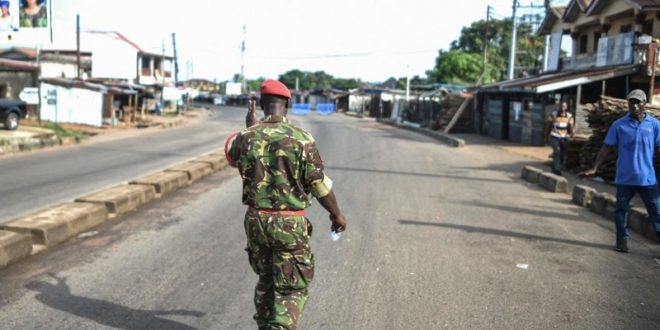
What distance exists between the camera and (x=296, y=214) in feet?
11.4

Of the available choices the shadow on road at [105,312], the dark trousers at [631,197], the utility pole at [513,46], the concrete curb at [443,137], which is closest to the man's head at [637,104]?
the dark trousers at [631,197]

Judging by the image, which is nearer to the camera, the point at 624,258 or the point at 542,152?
the point at 624,258

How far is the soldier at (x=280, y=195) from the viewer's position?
3.43 m

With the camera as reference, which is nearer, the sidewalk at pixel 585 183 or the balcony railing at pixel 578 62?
the sidewalk at pixel 585 183

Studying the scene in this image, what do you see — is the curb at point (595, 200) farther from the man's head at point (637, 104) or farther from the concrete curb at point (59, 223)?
→ the concrete curb at point (59, 223)

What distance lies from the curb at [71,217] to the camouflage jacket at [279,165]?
3419 mm

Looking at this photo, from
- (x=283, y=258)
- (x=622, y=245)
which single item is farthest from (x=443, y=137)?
(x=283, y=258)

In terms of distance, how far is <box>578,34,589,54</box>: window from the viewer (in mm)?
27737

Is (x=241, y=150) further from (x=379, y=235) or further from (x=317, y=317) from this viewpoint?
(x=379, y=235)

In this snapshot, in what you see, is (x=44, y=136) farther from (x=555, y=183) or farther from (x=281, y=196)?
(x=281, y=196)

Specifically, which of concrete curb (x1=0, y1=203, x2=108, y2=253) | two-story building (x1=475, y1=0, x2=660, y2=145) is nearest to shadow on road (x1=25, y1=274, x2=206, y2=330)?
concrete curb (x1=0, y1=203, x2=108, y2=253)

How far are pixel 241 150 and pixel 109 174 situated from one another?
11.3 meters

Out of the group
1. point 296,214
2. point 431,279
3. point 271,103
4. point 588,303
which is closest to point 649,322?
point 588,303

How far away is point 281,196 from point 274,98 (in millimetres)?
572
